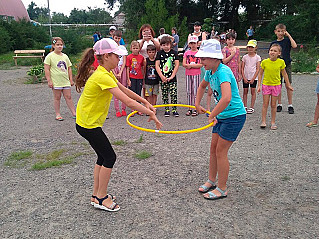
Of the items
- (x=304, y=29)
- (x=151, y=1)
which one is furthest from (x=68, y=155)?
(x=304, y=29)

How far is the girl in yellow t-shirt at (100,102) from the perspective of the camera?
10.3ft

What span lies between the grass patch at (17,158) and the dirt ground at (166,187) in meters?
0.11

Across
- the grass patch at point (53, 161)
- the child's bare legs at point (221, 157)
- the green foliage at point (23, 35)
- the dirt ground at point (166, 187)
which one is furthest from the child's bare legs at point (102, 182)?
the green foliage at point (23, 35)

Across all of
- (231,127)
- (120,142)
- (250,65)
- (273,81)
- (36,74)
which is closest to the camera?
(231,127)

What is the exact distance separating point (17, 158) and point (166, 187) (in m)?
2.72

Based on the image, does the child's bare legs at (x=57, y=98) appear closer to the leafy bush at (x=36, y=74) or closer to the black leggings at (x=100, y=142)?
Answer: the black leggings at (x=100, y=142)

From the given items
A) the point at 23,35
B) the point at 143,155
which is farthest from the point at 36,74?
the point at 23,35

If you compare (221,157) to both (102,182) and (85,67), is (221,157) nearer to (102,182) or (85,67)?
(102,182)

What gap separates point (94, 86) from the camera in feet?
10.5

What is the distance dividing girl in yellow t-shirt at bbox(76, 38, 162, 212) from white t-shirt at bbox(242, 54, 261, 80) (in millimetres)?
4709

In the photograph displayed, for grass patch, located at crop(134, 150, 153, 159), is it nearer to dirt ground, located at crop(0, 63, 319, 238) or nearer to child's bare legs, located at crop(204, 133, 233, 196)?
dirt ground, located at crop(0, 63, 319, 238)

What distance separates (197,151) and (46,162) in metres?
2.56

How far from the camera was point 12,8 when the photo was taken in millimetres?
46812

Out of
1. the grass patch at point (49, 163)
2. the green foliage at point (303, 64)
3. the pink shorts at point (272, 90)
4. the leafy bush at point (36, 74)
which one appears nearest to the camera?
the grass patch at point (49, 163)
